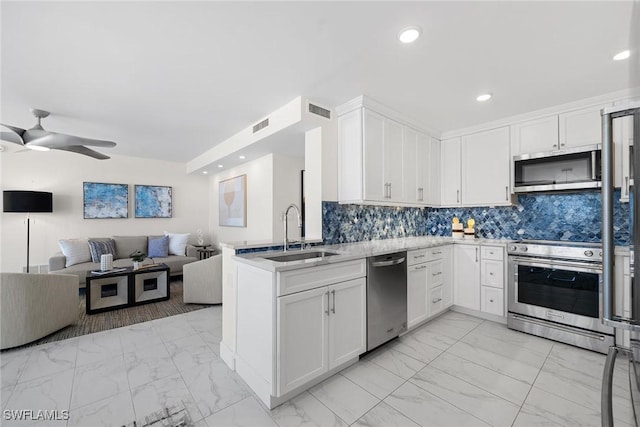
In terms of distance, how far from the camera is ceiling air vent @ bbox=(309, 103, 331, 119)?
9.16ft

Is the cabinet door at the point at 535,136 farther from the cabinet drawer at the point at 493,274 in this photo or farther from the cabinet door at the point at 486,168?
the cabinet drawer at the point at 493,274

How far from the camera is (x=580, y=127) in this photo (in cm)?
288

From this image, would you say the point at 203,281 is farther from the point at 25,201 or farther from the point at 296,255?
the point at 25,201

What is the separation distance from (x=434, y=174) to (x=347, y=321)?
8.65 ft

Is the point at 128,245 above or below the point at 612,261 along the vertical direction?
below

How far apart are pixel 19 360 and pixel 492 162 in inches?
211

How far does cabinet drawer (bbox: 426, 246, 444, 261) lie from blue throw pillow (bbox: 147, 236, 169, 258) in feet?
16.0

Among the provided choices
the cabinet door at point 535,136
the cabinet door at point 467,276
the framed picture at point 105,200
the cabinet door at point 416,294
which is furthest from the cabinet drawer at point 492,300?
the framed picture at point 105,200

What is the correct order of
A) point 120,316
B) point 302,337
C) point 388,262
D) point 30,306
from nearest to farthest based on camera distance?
point 302,337 < point 388,262 < point 30,306 < point 120,316

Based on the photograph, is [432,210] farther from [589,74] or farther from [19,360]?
[19,360]

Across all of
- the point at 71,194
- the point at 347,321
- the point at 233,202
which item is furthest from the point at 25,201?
the point at 347,321

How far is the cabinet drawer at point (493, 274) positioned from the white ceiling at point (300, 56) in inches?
70.2

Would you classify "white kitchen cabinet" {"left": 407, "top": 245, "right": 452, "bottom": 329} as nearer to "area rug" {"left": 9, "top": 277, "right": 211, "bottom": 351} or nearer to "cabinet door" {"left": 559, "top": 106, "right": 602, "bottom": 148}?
"cabinet door" {"left": 559, "top": 106, "right": 602, "bottom": 148}

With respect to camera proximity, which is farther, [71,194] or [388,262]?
[71,194]
